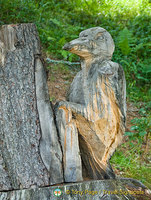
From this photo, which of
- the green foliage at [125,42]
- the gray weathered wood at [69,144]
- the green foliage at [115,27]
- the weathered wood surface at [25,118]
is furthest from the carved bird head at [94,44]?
the green foliage at [125,42]

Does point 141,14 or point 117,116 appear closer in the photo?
point 117,116

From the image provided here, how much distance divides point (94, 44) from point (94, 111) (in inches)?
32.2

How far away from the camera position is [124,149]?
630cm

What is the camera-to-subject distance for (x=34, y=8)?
898cm

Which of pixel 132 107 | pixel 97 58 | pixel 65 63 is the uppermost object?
pixel 97 58

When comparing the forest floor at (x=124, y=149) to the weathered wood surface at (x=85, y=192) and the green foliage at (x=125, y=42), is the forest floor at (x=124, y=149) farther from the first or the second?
the weathered wood surface at (x=85, y=192)

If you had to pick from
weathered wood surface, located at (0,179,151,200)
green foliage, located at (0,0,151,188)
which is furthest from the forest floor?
weathered wood surface, located at (0,179,151,200)

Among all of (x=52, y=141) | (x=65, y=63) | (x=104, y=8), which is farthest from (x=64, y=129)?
(x=104, y=8)

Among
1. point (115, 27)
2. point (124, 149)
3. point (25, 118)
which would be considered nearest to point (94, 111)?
point (25, 118)

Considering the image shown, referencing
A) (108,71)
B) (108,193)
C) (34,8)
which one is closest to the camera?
(108,193)

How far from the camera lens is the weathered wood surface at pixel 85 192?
272 centimetres

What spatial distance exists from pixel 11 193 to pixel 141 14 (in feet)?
29.3

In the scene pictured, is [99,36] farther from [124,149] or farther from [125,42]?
[125,42]

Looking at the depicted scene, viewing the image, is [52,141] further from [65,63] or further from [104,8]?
[104,8]
